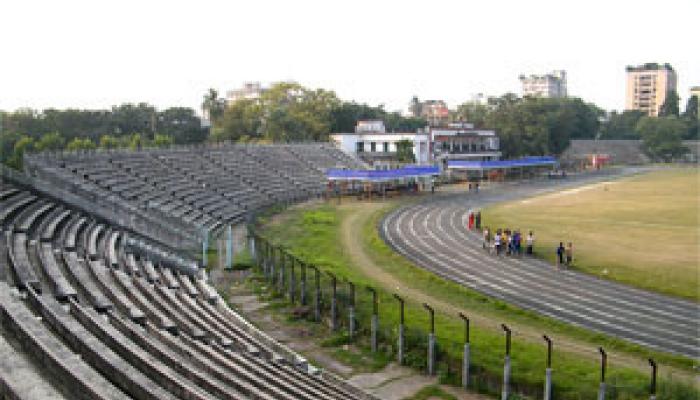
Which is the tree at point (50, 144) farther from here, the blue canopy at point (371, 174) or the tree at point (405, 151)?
the tree at point (405, 151)

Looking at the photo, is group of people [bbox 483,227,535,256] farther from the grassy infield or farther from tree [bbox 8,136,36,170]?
tree [bbox 8,136,36,170]

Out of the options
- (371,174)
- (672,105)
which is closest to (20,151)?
(371,174)

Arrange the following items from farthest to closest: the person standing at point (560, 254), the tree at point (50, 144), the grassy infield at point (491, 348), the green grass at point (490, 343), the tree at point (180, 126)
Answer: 1. the tree at point (180, 126)
2. the tree at point (50, 144)
3. the person standing at point (560, 254)
4. the green grass at point (490, 343)
5. the grassy infield at point (491, 348)

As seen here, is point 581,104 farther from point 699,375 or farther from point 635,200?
point 699,375

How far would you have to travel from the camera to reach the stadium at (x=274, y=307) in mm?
11539

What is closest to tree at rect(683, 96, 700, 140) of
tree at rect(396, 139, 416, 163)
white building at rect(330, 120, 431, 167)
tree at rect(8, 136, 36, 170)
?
white building at rect(330, 120, 431, 167)

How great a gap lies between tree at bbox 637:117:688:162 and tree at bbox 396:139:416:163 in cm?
7515

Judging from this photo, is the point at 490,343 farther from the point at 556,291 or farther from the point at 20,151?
the point at 20,151

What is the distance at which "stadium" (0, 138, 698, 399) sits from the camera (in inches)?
454

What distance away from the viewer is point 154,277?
2105 centimetres

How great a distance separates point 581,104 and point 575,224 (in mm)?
112083

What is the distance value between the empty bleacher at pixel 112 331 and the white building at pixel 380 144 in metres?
68.1

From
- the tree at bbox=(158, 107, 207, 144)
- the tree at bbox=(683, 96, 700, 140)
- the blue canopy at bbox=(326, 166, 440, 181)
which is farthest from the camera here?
the tree at bbox=(683, 96, 700, 140)

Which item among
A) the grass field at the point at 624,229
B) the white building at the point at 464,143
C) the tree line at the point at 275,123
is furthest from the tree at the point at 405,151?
the grass field at the point at 624,229
